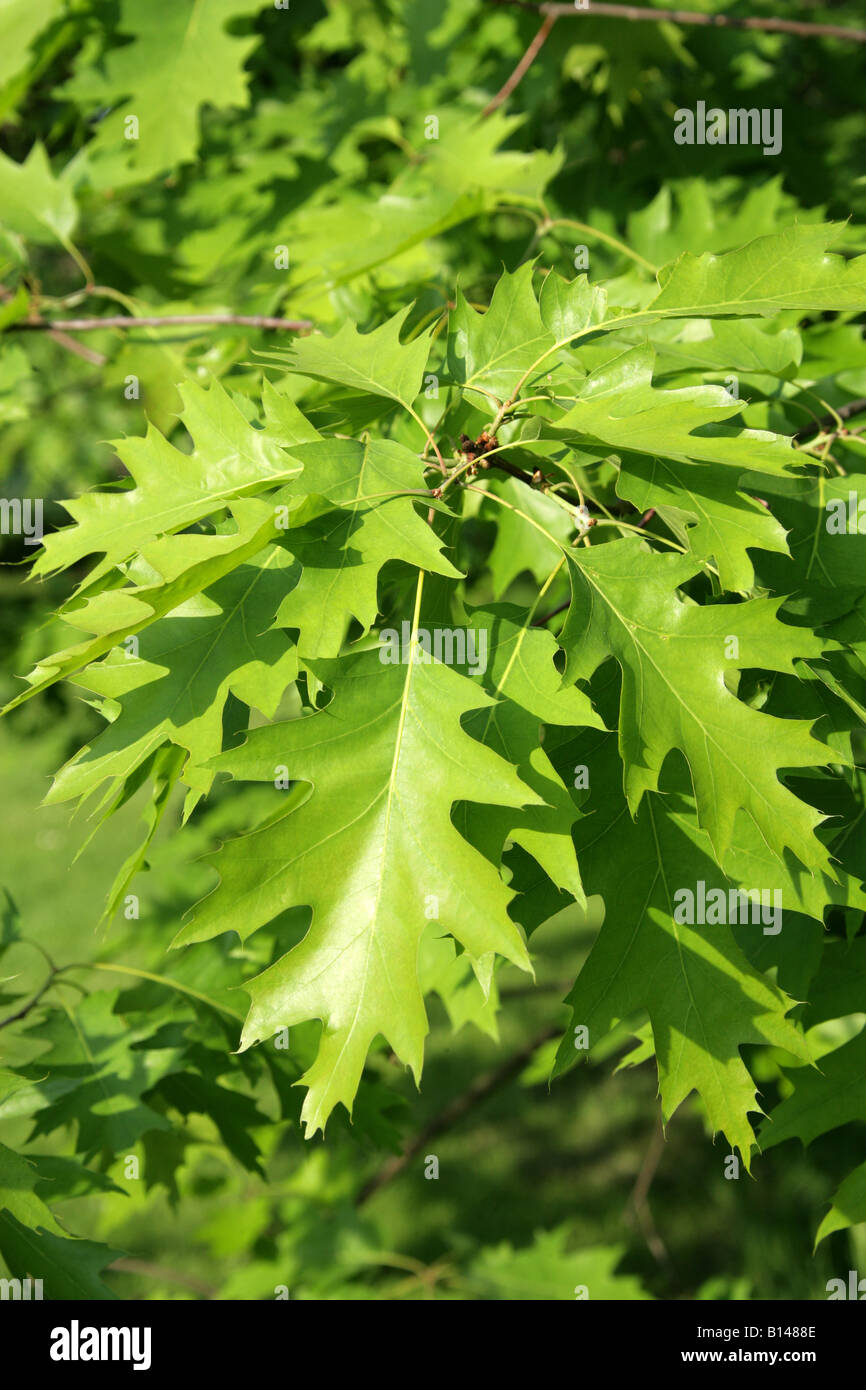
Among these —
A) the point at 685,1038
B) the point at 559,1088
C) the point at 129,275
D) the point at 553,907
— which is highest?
the point at 129,275

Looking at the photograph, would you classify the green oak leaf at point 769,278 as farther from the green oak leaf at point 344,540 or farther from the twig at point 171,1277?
the twig at point 171,1277

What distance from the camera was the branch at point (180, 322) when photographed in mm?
2432

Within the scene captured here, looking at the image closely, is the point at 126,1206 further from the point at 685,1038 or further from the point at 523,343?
the point at 523,343

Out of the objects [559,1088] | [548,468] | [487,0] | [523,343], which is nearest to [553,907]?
[548,468]

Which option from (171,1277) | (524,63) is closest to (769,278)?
(524,63)

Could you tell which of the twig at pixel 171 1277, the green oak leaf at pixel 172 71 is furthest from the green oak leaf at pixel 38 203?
the twig at pixel 171 1277

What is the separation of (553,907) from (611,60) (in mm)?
2606

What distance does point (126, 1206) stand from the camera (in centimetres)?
274
